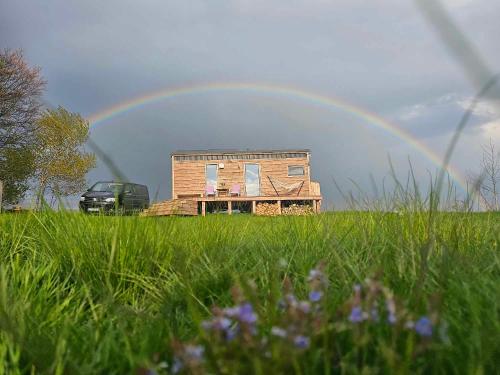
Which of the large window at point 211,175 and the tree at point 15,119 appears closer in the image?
the tree at point 15,119

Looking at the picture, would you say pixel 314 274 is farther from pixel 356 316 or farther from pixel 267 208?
pixel 267 208

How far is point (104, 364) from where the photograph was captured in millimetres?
1424

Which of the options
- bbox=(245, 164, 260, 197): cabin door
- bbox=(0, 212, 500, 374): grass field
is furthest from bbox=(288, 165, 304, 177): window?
bbox=(0, 212, 500, 374): grass field

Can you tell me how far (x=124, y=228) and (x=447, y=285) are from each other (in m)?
1.95

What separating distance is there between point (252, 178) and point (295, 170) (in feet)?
9.44

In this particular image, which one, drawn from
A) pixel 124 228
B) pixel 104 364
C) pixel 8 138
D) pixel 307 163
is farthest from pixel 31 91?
pixel 104 364

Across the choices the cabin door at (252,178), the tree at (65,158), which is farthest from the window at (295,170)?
the tree at (65,158)

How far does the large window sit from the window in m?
4.90

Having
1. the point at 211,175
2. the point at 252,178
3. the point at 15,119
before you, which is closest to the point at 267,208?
the point at 252,178

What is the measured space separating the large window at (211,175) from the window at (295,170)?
490 cm

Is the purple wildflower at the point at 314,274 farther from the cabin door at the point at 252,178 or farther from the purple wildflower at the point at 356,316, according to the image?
the cabin door at the point at 252,178

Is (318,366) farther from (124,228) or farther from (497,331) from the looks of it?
(124,228)

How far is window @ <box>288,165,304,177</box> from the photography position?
2980cm

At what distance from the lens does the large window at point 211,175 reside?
Answer: 1177 inches
